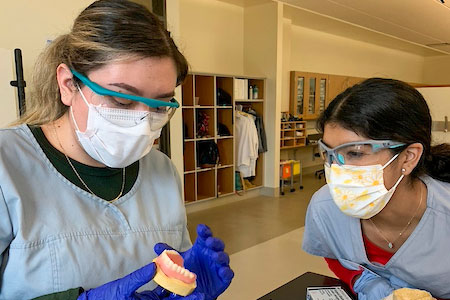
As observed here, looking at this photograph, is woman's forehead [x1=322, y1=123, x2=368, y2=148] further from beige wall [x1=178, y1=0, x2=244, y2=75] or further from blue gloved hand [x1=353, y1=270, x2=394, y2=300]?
beige wall [x1=178, y1=0, x2=244, y2=75]

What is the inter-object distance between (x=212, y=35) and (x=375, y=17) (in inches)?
100

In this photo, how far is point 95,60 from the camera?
86 centimetres

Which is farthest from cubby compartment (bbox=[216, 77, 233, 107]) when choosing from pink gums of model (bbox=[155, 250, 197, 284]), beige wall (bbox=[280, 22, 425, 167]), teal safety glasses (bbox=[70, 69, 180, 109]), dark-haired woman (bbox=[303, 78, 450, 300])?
pink gums of model (bbox=[155, 250, 197, 284])

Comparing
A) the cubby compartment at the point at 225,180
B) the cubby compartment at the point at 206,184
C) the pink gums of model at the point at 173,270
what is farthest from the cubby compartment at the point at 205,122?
the pink gums of model at the point at 173,270

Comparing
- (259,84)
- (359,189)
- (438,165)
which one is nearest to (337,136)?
(359,189)

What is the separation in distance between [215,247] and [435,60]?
1221cm

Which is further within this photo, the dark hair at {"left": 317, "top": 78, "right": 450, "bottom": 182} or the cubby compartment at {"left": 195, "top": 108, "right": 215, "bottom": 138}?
the cubby compartment at {"left": 195, "top": 108, "right": 215, "bottom": 138}

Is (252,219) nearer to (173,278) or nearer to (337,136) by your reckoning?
(337,136)

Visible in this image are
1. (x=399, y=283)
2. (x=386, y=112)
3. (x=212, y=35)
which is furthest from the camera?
(x=212, y=35)

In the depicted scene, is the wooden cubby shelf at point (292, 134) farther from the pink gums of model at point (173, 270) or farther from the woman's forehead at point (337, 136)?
the pink gums of model at point (173, 270)

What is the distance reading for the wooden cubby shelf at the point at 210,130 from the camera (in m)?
4.64

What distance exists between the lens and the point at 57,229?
0.84 metres

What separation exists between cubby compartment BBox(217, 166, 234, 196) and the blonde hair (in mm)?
4326

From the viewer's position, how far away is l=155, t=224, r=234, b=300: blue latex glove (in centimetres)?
85
